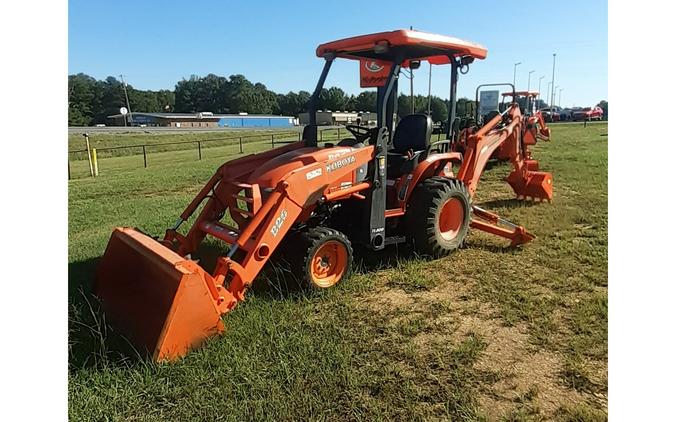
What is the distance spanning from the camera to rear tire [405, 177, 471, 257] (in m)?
5.20

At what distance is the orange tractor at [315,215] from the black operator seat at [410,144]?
1 centimetres

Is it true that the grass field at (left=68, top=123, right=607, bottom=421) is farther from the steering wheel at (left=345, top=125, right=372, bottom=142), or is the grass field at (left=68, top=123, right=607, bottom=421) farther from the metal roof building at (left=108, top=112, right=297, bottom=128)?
the metal roof building at (left=108, top=112, right=297, bottom=128)

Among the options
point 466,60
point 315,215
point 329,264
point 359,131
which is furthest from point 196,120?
point 329,264

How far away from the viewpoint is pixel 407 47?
5.04 meters

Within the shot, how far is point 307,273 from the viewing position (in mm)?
4211

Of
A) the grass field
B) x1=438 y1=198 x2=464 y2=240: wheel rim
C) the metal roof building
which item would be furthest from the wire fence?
the metal roof building

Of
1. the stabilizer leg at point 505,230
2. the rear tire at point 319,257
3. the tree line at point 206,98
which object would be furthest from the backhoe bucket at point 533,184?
the tree line at point 206,98

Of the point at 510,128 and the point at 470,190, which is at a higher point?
the point at 510,128

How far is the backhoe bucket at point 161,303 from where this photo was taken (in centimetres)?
314

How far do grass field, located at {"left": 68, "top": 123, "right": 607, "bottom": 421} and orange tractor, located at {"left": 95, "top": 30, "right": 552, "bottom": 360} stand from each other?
0.78 ft

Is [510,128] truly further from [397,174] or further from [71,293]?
[71,293]

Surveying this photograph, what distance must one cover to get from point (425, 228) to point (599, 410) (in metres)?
2.69

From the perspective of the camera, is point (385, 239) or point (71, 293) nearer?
point (71, 293)

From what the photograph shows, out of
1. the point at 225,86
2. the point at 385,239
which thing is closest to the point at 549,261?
the point at 385,239
